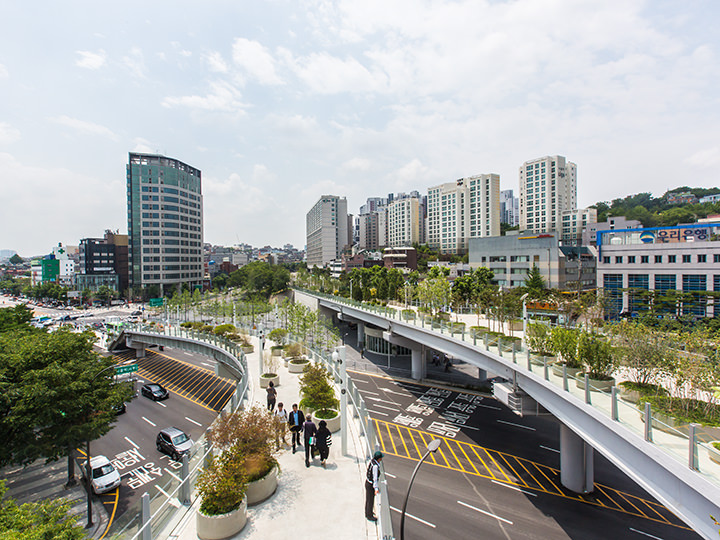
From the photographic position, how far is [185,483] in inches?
328

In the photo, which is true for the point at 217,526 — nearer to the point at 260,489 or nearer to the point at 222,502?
the point at 222,502

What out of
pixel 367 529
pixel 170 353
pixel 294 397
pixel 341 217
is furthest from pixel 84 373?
pixel 341 217

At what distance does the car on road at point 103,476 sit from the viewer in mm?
18375

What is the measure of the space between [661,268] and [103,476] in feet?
183

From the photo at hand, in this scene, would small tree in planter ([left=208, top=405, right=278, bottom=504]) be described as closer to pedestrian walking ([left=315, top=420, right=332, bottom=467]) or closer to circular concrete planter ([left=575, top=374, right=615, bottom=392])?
pedestrian walking ([left=315, top=420, right=332, bottom=467])

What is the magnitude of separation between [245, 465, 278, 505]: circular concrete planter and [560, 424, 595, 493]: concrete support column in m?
14.4

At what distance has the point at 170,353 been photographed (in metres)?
50.9

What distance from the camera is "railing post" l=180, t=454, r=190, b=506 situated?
A: 26.9 feet

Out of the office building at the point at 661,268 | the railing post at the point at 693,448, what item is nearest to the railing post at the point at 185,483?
the railing post at the point at 693,448

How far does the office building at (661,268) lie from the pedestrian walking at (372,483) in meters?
38.8

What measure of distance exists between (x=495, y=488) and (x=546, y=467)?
3963mm

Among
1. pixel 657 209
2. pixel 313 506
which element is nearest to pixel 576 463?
pixel 313 506

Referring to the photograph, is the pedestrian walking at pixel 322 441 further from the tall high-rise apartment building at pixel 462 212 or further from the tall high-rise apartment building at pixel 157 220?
the tall high-rise apartment building at pixel 462 212

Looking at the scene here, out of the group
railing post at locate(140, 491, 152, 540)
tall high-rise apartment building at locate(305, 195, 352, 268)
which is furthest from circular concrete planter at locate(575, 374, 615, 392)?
tall high-rise apartment building at locate(305, 195, 352, 268)
